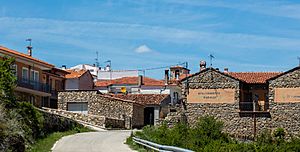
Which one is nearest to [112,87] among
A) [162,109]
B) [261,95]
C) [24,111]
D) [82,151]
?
[162,109]

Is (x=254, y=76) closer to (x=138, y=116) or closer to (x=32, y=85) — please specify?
(x=138, y=116)

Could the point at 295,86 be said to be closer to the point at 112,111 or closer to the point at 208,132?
the point at 208,132

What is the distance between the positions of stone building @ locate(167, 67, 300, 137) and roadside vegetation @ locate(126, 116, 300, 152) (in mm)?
1684

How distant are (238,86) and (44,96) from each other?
22.5 meters

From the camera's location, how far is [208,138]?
4075 centimetres

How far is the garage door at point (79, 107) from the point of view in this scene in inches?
2454

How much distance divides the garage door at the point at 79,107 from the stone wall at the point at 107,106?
0.42m

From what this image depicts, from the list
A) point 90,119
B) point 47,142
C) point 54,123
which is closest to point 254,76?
point 90,119

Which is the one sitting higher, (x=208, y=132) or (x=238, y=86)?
(x=238, y=86)

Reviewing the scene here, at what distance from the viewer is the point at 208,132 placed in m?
46.3

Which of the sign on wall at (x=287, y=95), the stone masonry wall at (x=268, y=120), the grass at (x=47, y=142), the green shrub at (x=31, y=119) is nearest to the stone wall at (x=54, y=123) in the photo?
the grass at (x=47, y=142)

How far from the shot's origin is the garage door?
6234 cm

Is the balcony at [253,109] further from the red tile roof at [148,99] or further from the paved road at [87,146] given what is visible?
the paved road at [87,146]

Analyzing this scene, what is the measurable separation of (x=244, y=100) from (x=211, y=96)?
3.76 metres
